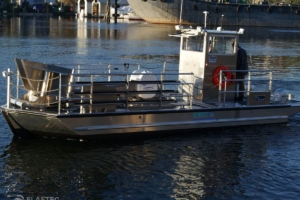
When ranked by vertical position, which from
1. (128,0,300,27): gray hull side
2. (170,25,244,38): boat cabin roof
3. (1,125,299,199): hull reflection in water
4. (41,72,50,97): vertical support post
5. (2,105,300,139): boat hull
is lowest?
(1,125,299,199): hull reflection in water

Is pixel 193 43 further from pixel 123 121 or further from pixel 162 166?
pixel 162 166

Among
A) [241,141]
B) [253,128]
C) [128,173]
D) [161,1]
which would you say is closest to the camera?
[128,173]

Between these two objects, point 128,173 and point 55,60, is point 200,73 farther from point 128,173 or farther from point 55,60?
point 55,60

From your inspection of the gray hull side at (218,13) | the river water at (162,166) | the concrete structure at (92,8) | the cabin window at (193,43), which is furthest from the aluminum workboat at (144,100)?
the concrete structure at (92,8)

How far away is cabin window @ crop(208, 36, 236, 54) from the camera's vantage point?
55.0ft

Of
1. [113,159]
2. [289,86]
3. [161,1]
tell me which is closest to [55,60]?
[289,86]

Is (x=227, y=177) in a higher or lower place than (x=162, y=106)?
lower

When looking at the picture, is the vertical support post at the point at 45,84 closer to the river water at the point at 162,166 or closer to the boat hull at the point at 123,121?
the boat hull at the point at 123,121

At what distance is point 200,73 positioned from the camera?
16.8 metres

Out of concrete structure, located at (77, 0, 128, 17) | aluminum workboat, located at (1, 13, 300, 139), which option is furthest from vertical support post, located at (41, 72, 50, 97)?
concrete structure, located at (77, 0, 128, 17)

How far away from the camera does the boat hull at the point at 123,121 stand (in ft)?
47.0

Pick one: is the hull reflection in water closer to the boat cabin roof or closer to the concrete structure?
the boat cabin roof

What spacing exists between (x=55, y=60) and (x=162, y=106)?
23248 mm

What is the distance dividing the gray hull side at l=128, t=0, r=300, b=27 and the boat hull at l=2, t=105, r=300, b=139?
88377 millimetres
